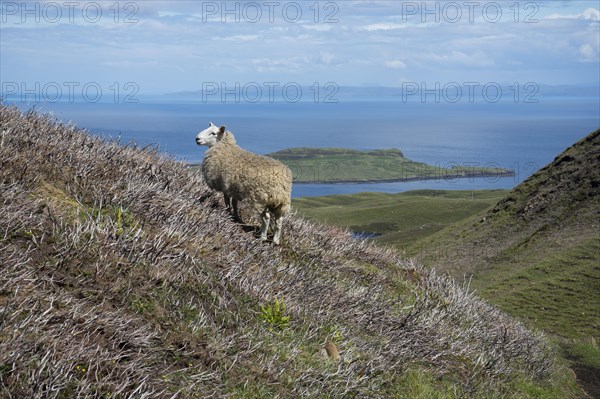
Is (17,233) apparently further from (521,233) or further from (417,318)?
(521,233)

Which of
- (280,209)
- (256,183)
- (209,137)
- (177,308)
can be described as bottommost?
(177,308)

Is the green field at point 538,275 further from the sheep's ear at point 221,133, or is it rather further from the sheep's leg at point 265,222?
the sheep's leg at point 265,222

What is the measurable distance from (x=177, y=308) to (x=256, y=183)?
15.7 ft

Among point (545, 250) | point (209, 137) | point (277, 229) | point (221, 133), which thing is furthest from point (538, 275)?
point (277, 229)

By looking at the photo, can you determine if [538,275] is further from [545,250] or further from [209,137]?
[209,137]

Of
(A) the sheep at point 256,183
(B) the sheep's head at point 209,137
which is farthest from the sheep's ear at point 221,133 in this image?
(A) the sheep at point 256,183

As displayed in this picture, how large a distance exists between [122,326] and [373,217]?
8724 cm

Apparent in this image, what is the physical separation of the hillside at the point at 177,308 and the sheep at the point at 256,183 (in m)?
0.49

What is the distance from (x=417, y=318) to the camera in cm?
1056

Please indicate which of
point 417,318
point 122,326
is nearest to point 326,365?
point 122,326

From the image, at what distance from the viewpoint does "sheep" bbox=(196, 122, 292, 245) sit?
11.5 metres

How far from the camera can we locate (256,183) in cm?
1156

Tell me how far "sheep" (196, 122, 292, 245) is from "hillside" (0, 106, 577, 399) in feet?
1.62

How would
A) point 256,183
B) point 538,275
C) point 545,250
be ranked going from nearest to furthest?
point 256,183 → point 538,275 → point 545,250
